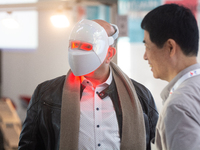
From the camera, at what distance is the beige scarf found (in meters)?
1.35

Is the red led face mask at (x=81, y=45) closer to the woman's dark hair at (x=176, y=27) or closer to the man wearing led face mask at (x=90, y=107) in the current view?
the man wearing led face mask at (x=90, y=107)

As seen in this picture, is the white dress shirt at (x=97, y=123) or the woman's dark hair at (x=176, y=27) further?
the white dress shirt at (x=97, y=123)

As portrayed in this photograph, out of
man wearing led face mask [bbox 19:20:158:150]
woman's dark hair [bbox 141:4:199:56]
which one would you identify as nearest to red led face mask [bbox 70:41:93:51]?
man wearing led face mask [bbox 19:20:158:150]

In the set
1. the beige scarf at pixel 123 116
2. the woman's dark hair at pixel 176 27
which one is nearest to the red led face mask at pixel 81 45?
the beige scarf at pixel 123 116

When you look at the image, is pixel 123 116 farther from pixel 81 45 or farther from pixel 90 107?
pixel 81 45

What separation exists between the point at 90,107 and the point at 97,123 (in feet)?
0.33

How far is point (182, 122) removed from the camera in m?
0.73

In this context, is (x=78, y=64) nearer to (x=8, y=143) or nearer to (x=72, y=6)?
(x=72, y=6)

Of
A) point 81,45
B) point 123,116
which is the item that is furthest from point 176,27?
point 123,116

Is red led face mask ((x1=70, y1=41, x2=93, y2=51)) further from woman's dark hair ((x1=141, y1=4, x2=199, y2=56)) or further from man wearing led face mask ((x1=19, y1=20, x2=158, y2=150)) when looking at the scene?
woman's dark hair ((x1=141, y1=4, x2=199, y2=56))

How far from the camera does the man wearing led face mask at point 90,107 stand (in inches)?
52.8

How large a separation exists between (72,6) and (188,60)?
2.21 m

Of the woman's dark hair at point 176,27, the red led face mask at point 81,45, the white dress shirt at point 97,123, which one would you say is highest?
the woman's dark hair at point 176,27

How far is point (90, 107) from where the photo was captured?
1.43 m
